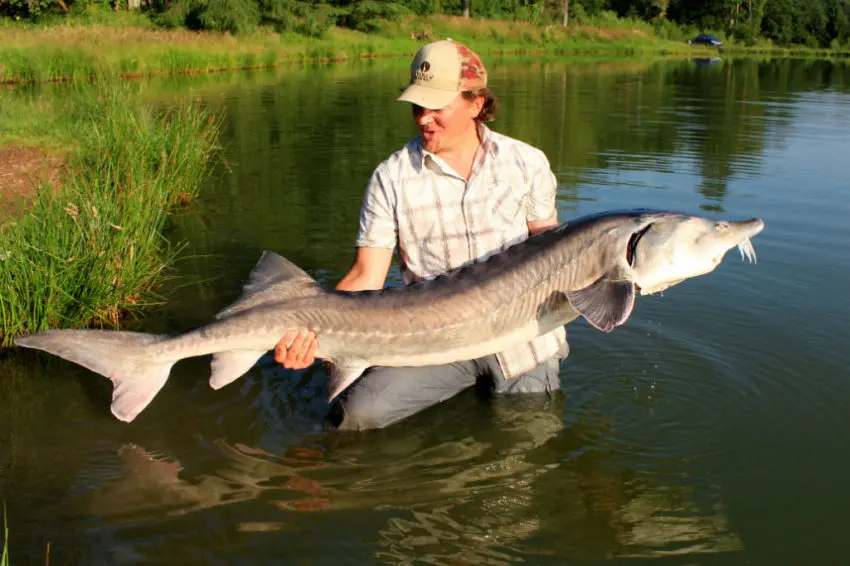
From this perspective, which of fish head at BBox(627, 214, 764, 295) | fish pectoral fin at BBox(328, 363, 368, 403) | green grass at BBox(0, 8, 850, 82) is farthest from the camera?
green grass at BBox(0, 8, 850, 82)

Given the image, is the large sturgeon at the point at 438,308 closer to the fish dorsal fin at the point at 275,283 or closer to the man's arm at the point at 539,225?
the fish dorsal fin at the point at 275,283

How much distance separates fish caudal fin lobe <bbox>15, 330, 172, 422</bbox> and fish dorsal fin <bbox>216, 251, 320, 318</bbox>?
0.48 meters

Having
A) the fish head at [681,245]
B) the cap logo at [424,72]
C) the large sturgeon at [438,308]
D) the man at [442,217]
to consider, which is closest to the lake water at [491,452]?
the man at [442,217]

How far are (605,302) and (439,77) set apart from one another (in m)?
1.55

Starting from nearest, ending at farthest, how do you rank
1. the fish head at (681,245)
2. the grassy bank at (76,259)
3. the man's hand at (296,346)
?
1. the fish head at (681,245)
2. the man's hand at (296,346)
3. the grassy bank at (76,259)

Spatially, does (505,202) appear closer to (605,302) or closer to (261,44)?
(605,302)

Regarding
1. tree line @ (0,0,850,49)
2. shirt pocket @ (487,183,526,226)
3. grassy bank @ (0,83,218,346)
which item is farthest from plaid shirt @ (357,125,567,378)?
tree line @ (0,0,850,49)

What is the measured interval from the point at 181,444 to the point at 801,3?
85334 mm

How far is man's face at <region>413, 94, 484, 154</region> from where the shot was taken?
4555mm

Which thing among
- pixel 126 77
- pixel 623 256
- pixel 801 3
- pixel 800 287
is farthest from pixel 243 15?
pixel 801 3

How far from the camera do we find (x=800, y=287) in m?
7.59

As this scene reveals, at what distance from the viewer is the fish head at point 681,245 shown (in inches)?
151

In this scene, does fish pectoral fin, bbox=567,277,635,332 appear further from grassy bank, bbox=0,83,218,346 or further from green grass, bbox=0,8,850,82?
green grass, bbox=0,8,850,82

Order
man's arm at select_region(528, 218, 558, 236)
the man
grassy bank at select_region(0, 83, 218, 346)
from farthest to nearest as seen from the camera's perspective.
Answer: grassy bank at select_region(0, 83, 218, 346) → man's arm at select_region(528, 218, 558, 236) → the man
